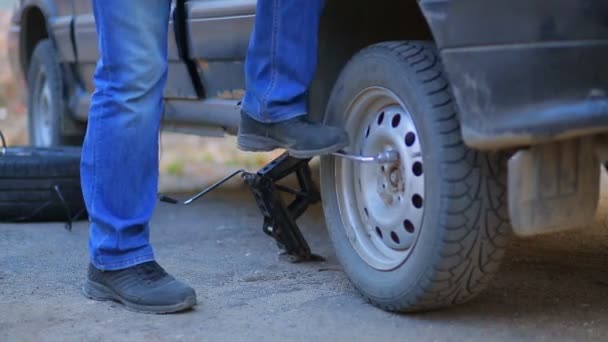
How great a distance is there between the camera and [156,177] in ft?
9.20

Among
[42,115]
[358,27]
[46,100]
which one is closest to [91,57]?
[46,100]

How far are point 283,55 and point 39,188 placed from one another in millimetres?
1932

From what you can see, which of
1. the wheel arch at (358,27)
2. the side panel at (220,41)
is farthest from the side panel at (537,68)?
the side panel at (220,41)

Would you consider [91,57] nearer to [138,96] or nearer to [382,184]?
[138,96]

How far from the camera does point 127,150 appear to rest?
2.69 m

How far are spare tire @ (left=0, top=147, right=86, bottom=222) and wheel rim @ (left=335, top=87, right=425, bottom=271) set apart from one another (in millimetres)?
1813

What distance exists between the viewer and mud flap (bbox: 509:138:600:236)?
221 centimetres

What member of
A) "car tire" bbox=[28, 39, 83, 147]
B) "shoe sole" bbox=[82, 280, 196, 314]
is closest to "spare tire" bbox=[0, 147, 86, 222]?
"car tire" bbox=[28, 39, 83, 147]

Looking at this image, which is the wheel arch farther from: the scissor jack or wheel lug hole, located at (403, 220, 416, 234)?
wheel lug hole, located at (403, 220, 416, 234)

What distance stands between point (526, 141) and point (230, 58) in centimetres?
168

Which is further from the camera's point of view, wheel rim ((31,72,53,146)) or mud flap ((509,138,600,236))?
wheel rim ((31,72,53,146))

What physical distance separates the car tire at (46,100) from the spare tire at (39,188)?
2.77 ft

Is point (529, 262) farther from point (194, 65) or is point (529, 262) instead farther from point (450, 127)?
point (194, 65)

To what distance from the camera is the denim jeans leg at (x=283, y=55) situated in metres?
2.76
